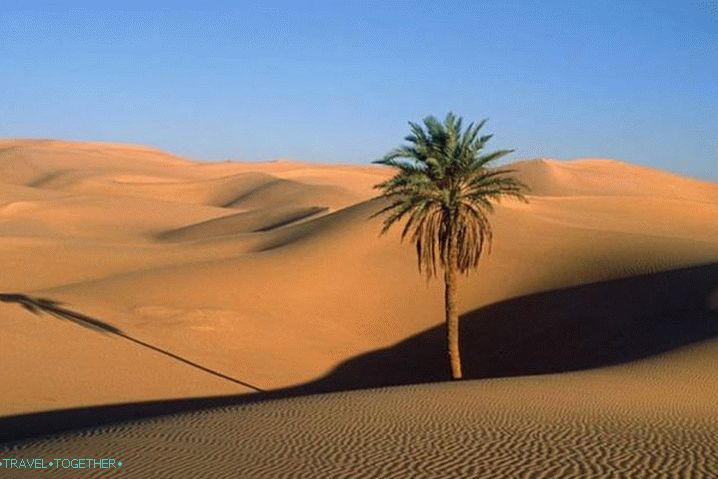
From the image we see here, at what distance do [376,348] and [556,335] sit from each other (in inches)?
219

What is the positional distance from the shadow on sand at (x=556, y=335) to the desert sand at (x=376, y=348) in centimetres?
9

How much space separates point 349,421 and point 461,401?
2.49 metres

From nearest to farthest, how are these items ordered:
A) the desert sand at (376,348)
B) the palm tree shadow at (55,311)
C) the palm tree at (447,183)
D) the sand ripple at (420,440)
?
the sand ripple at (420,440), the desert sand at (376,348), the palm tree at (447,183), the palm tree shadow at (55,311)

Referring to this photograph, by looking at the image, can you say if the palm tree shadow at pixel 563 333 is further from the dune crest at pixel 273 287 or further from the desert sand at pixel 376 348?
the dune crest at pixel 273 287

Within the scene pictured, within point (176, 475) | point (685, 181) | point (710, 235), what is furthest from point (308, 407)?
point (685, 181)

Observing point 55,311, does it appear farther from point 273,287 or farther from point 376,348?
point 376,348

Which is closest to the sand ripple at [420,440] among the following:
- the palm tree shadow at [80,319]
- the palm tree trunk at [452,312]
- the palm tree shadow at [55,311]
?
the palm tree trunk at [452,312]

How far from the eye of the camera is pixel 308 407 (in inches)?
511

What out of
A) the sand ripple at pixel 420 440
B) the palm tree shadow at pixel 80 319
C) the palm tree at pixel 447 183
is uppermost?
the palm tree at pixel 447 183

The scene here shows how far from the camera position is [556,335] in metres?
22.5

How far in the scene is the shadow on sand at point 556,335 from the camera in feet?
64.2

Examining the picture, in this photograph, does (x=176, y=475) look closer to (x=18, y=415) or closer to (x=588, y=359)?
(x=18, y=415)

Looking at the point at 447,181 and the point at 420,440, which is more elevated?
the point at 447,181

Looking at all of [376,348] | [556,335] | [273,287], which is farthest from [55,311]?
[556,335]
